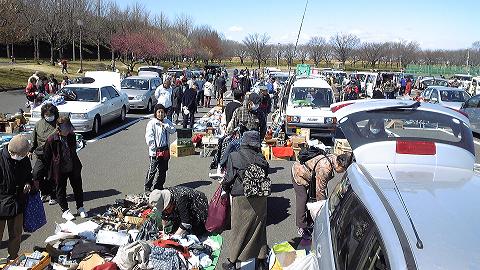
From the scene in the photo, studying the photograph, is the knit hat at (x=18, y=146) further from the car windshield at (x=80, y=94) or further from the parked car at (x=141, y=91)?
the parked car at (x=141, y=91)

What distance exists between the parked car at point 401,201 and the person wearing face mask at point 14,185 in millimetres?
3630

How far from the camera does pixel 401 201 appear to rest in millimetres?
2611

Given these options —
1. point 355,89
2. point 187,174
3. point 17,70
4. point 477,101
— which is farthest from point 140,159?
point 17,70

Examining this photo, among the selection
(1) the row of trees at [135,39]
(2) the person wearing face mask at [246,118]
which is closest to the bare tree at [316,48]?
(1) the row of trees at [135,39]

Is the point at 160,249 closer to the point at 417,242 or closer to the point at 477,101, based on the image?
the point at 417,242

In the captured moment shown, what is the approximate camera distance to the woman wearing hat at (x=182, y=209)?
6055 mm

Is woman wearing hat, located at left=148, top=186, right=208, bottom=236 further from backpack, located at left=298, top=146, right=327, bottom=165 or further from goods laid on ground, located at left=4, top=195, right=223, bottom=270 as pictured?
backpack, located at left=298, top=146, right=327, bottom=165

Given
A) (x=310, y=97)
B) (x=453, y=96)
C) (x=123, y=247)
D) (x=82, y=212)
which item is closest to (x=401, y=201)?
(x=123, y=247)

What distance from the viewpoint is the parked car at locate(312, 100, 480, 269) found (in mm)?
2068

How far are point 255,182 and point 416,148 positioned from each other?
1904 mm

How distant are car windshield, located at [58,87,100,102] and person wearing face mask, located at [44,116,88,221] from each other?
8677 mm

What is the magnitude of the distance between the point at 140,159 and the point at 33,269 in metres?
6.79

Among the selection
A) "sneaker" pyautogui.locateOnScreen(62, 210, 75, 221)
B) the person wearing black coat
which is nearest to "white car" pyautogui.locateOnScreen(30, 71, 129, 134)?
the person wearing black coat

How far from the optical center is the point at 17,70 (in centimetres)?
3819
